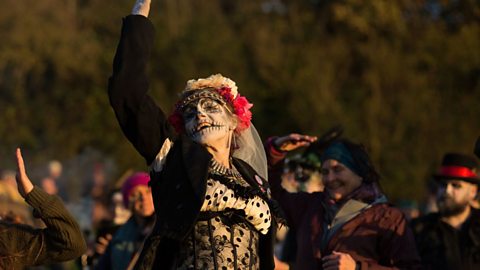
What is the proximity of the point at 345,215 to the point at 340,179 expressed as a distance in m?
0.28

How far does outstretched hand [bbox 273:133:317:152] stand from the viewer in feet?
24.6

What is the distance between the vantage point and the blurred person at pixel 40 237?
568 cm

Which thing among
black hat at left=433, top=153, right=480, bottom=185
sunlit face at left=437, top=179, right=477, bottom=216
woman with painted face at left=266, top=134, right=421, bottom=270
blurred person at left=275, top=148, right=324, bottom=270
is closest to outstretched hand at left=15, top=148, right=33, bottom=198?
woman with painted face at left=266, top=134, right=421, bottom=270

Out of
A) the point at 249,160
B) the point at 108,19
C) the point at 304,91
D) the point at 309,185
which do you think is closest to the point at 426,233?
the point at 309,185

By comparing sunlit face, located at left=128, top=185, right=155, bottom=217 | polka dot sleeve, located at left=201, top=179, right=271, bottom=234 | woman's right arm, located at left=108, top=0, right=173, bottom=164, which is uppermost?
sunlit face, located at left=128, top=185, right=155, bottom=217

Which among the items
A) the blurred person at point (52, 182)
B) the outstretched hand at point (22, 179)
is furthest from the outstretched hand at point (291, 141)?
the blurred person at point (52, 182)

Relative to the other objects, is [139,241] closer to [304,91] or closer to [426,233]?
[426,233]

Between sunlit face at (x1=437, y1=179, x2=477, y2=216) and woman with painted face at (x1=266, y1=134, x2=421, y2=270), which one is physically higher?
sunlit face at (x1=437, y1=179, x2=477, y2=216)

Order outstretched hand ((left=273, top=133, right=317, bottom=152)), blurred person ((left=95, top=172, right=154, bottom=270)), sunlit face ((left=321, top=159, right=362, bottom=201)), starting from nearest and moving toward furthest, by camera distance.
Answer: outstretched hand ((left=273, top=133, right=317, bottom=152)), sunlit face ((left=321, top=159, right=362, bottom=201)), blurred person ((left=95, top=172, right=154, bottom=270))

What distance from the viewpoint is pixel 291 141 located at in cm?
751

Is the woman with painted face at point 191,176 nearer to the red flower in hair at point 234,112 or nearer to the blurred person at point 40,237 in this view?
the red flower in hair at point 234,112

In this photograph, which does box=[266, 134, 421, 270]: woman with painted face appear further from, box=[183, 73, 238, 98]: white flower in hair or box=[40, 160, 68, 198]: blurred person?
box=[40, 160, 68, 198]: blurred person

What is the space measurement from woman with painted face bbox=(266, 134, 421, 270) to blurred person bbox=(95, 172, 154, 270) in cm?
129

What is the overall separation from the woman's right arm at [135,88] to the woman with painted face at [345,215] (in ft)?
5.82
